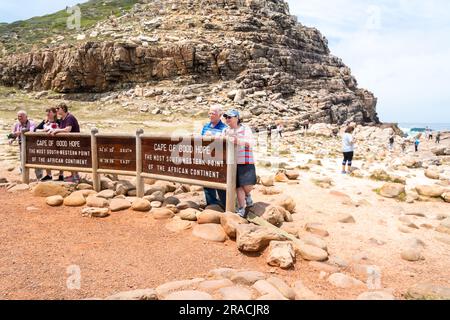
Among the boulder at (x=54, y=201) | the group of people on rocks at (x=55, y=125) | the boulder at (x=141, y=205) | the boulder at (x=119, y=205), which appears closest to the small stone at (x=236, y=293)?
the boulder at (x=141, y=205)

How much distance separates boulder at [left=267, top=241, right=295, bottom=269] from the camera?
4520 millimetres

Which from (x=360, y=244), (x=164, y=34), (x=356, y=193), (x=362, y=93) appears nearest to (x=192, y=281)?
(x=360, y=244)

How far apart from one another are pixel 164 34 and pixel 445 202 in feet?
175

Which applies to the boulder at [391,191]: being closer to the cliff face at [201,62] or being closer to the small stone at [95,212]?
the small stone at [95,212]

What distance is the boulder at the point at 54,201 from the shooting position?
711cm

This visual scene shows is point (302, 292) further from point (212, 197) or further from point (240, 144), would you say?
point (212, 197)

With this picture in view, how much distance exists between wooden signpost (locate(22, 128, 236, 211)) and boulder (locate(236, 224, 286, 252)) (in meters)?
1.09

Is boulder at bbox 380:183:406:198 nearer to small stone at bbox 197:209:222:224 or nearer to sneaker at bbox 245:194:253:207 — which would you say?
sneaker at bbox 245:194:253:207

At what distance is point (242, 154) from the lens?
20.1ft

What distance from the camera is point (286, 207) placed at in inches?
297

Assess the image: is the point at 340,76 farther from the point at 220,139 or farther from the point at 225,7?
the point at 220,139

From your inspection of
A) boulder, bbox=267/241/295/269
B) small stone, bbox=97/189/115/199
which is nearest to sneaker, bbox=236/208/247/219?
boulder, bbox=267/241/295/269

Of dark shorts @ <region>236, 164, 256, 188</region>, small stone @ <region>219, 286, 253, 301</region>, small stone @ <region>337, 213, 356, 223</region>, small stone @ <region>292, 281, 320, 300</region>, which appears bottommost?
small stone @ <region>337, 213, 356, 223</region>

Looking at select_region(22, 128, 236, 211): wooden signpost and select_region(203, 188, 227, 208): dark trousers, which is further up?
select_region(22, 128, 236, 211): wooden signpost
